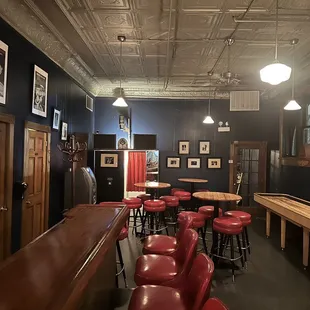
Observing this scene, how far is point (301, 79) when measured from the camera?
18.7 feet

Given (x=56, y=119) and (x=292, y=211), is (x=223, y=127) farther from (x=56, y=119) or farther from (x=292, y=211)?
(x=56, y=119)

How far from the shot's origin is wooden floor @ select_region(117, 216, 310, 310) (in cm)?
300

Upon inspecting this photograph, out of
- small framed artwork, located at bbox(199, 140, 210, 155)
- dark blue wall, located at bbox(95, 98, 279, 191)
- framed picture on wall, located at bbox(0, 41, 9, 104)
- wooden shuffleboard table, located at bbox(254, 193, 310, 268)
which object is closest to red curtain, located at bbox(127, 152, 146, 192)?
dark blue wall, located at bbox(95, 98, 279, 191)

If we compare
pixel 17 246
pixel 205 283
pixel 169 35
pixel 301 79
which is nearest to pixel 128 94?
pixel 169 35

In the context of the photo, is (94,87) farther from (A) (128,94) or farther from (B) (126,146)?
(B) (126,146)

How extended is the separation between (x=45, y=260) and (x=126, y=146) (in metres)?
6.50

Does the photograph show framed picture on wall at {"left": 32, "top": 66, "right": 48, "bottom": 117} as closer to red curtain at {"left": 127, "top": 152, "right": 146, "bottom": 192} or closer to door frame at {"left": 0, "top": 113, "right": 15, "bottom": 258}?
door frame at {"left": 0, "top": 113, "right": 15, "bottom": 258}

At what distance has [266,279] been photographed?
357 centimetres

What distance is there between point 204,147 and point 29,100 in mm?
5056

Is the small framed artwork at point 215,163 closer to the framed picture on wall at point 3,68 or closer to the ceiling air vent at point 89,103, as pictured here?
the ceiling air vent at point 89,103

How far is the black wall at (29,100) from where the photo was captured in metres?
3.27

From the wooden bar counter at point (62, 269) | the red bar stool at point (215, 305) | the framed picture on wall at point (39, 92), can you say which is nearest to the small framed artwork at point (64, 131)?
the framed picture on wall at point (39, 92)

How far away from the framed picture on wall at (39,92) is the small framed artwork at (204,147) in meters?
4.58

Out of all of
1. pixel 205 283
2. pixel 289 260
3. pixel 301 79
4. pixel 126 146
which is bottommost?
pixel 289 260
